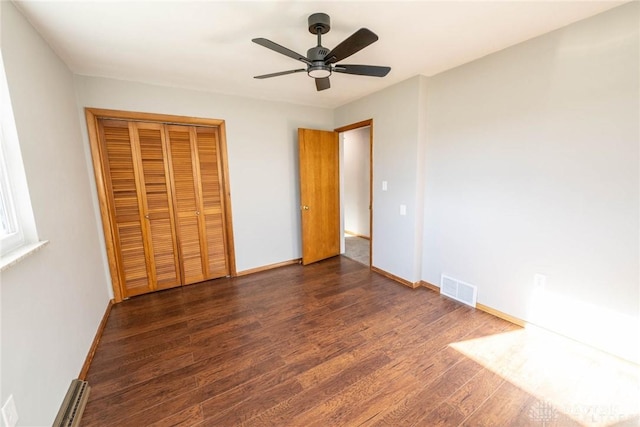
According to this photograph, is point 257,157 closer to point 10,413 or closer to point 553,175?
point 10,413

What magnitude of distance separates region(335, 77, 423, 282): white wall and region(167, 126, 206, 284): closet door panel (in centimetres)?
227

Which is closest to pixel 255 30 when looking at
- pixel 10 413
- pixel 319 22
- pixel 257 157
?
pixel 319 22

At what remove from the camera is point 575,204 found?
191 cm

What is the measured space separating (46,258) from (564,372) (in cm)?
342

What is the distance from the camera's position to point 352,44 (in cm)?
158

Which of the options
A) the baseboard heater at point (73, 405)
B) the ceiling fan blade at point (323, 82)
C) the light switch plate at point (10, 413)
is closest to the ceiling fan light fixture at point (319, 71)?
the ceiling fan blade at point (323, 82)

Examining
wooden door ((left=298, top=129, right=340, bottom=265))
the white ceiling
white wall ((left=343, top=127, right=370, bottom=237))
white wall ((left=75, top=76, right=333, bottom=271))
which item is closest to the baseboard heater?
white wall ((left=75, top=76, right=333, bottom=271))

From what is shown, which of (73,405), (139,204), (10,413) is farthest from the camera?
(139,204)

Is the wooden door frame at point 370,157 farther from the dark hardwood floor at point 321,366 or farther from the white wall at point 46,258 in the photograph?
the white wall at point 46,258

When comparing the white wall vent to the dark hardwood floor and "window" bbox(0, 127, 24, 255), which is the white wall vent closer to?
the dark hardwood floor

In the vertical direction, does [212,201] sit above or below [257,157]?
below

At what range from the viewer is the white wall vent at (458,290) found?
260 centimetres

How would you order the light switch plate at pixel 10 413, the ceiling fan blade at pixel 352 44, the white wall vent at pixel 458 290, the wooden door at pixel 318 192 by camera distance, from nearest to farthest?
the light switch plate at pixel 10 413 → the ceiling fan blade at pixel 352 44 → the white wall vent at pixel 458 290 → the wooden door at pixel 318 192

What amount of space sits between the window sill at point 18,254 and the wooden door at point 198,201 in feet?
5.48
